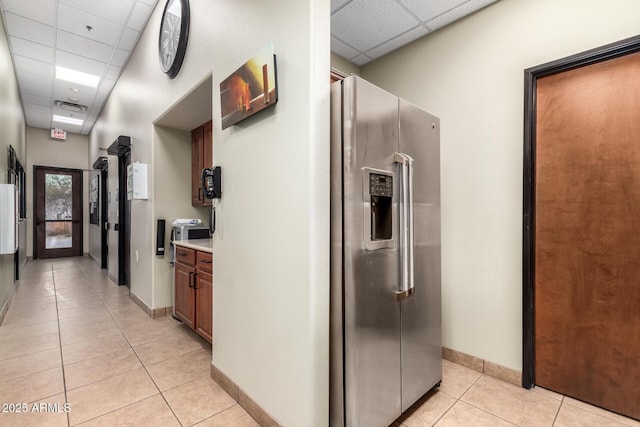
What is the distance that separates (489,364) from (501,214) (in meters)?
1.20

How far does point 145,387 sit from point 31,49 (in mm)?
4930

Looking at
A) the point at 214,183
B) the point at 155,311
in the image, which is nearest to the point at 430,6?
the point at 214,183

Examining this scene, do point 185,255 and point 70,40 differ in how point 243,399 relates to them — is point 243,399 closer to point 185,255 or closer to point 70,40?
point 185,255

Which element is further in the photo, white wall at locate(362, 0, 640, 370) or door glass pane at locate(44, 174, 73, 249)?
door glass pane at locate(44, 174, 73, 249)

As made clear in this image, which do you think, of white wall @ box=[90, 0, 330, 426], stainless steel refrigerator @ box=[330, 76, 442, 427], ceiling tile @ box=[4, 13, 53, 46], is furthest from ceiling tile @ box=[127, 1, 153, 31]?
stainless steel refrigerator @ box=[330, 76, 442, 427]

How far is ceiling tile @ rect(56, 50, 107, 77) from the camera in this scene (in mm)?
4402

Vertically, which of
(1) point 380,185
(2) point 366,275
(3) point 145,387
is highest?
(1) point 380,185

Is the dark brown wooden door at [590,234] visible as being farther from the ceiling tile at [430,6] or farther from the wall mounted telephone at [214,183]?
the wall mounted telephone at [214,183]

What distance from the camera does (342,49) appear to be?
3.13 metres

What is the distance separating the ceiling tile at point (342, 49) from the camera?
118 inches

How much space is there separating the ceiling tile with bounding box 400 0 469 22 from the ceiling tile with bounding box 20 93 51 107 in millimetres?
7015

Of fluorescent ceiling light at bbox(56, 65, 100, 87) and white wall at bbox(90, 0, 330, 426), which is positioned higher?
fluorescent ceiling light at bbox(56, 65, 100, 87)

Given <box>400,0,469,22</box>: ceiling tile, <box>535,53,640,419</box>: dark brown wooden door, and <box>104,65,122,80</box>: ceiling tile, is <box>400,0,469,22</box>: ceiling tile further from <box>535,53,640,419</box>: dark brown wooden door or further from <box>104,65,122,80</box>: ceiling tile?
<box>104,65,122,80</box>: ceiling tile

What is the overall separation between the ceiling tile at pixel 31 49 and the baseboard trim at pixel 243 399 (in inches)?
195
